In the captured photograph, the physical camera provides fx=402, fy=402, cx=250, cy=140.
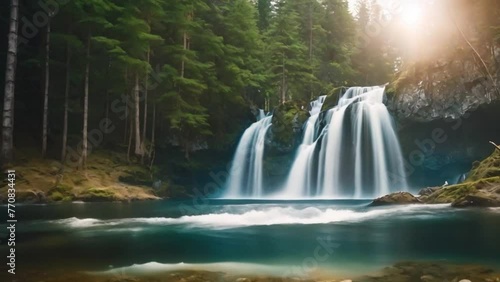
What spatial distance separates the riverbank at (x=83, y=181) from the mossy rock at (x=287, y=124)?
30.3 ft

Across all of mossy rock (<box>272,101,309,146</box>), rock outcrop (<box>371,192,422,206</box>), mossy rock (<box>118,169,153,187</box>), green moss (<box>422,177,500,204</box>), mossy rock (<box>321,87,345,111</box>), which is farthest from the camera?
mossy rock (<box>321,87,345,111</box>)

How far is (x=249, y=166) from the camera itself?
94.4 ft

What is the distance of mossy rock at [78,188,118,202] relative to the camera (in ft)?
63.0

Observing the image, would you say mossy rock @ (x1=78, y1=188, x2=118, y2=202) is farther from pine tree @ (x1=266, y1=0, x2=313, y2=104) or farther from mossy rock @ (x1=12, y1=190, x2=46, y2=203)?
pine tree @ (x1=266, y1=0, x2=313, y2=104)

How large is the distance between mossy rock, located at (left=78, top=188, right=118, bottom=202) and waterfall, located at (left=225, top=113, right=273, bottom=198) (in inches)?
375

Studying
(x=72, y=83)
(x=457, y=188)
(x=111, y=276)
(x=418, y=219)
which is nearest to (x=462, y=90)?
(x=457, y=188)

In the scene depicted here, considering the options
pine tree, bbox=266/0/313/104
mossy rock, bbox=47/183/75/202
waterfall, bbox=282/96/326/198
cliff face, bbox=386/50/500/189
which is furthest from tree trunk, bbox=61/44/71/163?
cliff face, bbox=386/50/500/189

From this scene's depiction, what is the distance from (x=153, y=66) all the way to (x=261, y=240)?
2149 cm

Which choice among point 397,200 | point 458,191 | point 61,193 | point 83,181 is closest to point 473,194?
point 458,191

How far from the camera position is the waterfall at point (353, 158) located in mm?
24906

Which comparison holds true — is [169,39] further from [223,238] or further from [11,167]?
[223,238]

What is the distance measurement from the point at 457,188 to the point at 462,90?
760 centimetres

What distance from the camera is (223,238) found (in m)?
9.70

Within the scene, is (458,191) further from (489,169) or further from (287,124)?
(287,124)
